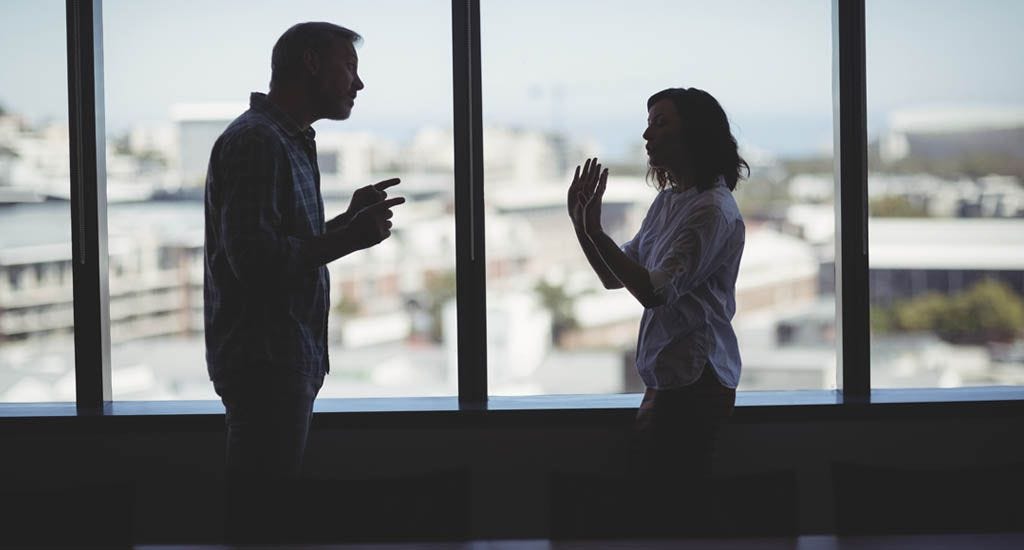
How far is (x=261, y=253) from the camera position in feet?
6.26

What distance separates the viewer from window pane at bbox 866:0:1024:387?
120 inches

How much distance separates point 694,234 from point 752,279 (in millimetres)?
970

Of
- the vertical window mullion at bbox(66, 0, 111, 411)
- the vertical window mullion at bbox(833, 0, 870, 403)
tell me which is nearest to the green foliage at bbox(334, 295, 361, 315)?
the vertical window mullion at bbox(66, 0, 111, 411)

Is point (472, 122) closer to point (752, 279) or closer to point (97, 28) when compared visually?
point (752, 279)

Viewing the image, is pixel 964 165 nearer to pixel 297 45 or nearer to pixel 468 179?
pixel 468 179

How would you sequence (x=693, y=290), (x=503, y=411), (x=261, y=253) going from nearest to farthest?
1. (x=261, y=253)
2. (x=693, y=290)
3. (x=503, y=411)

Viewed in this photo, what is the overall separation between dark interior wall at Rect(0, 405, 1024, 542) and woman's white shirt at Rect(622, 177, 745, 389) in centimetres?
71

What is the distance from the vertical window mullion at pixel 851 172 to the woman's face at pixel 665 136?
38.5 inches

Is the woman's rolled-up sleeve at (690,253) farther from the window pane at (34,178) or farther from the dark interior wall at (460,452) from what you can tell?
the window pane at (34,178)

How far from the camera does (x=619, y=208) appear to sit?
118 inches

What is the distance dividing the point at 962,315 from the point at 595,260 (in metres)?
1.44

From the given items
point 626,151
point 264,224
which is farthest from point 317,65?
point 626,151

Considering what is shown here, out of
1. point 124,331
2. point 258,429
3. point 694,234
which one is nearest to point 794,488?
point 694,234

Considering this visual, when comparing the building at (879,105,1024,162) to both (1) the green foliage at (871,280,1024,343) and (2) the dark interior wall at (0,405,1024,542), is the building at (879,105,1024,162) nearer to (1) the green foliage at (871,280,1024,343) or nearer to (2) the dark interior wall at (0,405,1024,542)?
(1) the green foliage at (871,280,1024,343)
